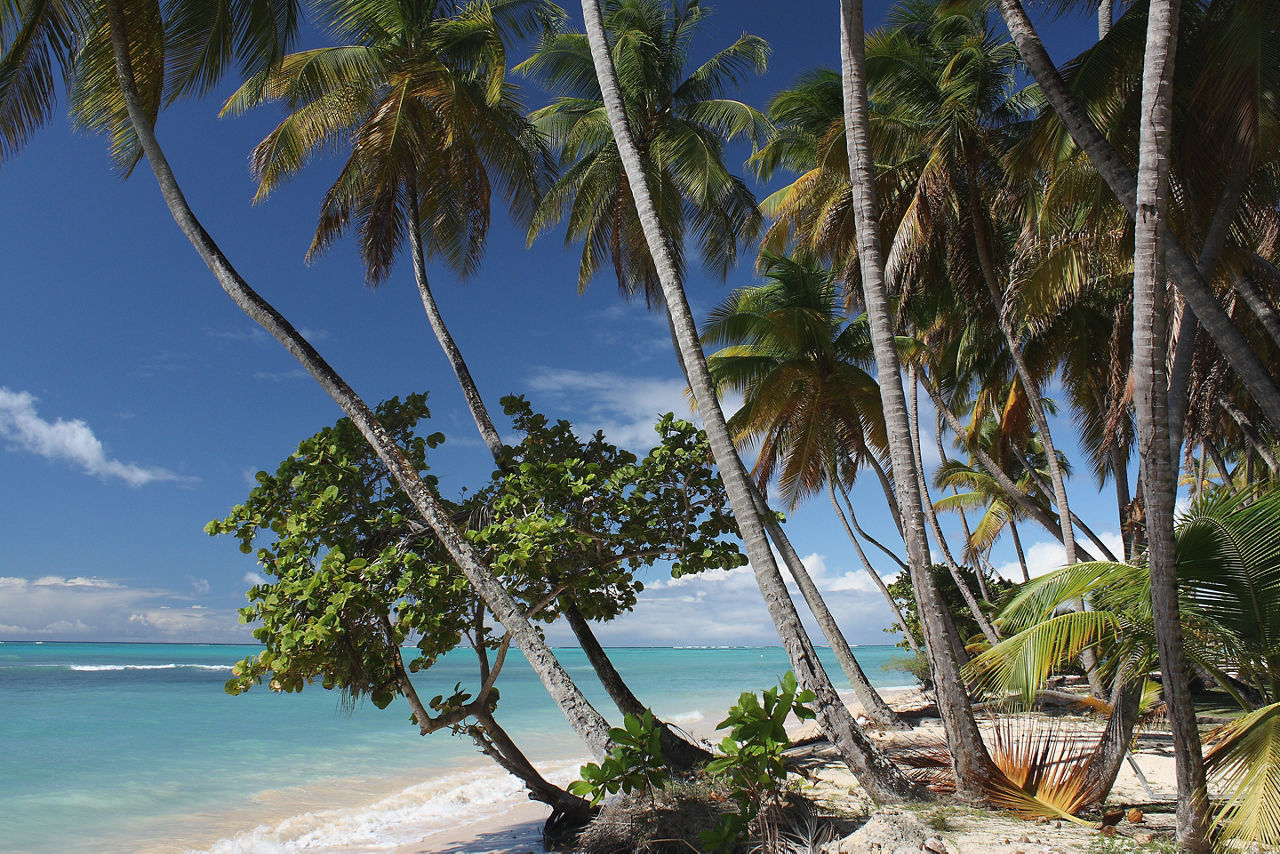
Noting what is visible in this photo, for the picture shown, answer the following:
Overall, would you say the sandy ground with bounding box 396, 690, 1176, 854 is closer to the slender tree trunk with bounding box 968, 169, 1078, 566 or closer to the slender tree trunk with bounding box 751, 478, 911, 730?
the slender tree trunk with bounding box 751, 478, 911, 730

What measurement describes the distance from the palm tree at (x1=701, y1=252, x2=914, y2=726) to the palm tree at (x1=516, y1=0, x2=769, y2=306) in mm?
2451

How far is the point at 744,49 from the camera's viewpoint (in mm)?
12180

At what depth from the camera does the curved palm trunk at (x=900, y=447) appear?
4.96 metres

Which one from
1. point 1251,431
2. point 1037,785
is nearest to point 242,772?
point 1037,785

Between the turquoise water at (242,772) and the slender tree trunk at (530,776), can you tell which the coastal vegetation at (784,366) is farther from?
the turquoise water at (242,772)

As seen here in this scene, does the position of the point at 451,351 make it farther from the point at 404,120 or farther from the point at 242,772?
the point at 242,772

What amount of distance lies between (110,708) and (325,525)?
23.4 meters

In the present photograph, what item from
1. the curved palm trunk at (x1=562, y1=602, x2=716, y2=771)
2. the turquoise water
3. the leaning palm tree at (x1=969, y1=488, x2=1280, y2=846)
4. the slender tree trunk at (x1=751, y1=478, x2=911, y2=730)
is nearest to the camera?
the leaning palm tree at (x1=969, y1=488, x2=1280, y2=846)

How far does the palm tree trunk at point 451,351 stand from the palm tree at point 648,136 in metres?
4.13

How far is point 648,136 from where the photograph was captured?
12312 mm

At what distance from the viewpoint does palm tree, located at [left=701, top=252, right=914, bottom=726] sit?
14.6 meters

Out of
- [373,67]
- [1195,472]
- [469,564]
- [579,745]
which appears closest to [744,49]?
[373,67]

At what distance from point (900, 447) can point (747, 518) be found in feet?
4.24

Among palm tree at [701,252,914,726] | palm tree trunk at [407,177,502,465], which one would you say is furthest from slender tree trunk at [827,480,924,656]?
palm tree trunk at [407,177,502,465]
